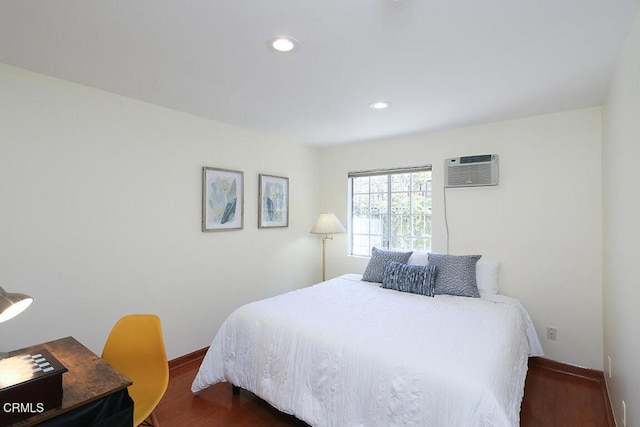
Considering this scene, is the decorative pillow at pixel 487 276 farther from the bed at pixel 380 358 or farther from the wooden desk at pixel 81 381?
the wooden desk at pixel 81 381

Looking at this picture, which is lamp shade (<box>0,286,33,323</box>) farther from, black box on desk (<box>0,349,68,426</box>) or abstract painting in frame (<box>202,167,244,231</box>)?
abstract painting in frame (<box>202,167,244,231</box>)

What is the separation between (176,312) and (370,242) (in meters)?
2.44

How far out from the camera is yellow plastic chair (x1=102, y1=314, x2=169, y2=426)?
1949 mm

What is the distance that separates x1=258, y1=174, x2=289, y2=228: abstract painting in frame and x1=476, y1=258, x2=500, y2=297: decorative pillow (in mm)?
2242

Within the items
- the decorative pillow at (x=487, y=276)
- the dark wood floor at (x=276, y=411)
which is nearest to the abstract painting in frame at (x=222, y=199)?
the dark wood floor at (x=276, y=411)

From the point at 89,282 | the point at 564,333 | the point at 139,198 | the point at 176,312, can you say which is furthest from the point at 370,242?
the point at 89,282

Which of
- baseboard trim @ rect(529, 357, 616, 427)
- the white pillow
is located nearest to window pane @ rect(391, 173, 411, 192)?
the white pillow

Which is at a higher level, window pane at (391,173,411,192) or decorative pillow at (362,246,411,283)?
window pane at (391,173,411,192)

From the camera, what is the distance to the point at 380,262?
11.5ft

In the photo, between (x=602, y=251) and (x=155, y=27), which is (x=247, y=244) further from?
(x=602, y=251)

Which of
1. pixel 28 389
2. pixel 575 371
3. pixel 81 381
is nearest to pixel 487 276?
pixel 575 371

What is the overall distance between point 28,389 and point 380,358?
1553 mm

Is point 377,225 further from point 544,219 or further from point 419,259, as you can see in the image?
point 544,219

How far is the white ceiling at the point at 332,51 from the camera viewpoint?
58.7 inches
